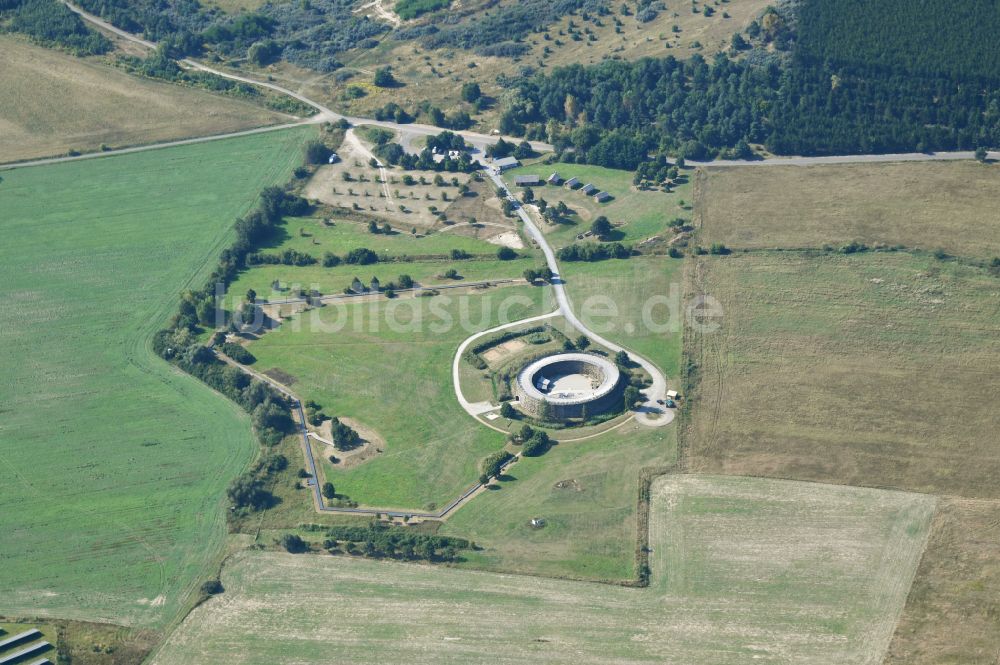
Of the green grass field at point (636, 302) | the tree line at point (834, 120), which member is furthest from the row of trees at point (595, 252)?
the tree line at point (834, 120)

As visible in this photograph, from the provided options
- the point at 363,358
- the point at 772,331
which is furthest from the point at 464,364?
the point at 772,331

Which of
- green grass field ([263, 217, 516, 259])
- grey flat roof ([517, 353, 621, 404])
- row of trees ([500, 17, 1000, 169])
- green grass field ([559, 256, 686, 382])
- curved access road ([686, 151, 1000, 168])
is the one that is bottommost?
grey flat roof ([517, 353, 621, 404])

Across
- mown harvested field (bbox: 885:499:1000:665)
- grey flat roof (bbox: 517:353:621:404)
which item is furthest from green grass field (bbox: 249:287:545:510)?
mown harvested field (bbox: 885:499:1000:665)

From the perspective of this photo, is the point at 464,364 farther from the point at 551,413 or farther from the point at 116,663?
the point at 116,663

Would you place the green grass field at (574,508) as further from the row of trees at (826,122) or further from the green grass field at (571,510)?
the row of trees at (826,122)

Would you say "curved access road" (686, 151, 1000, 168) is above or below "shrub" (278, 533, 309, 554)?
above

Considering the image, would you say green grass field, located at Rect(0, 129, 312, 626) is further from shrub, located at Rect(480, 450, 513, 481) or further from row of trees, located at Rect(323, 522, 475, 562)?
shrub, located at Rect(480, 450, 513, 481)
